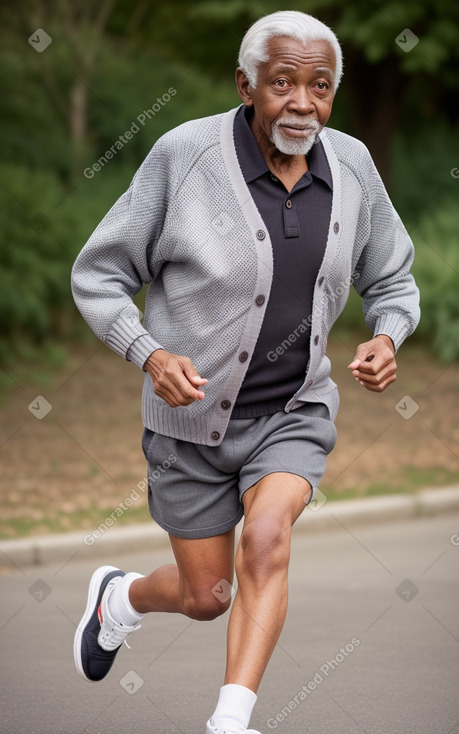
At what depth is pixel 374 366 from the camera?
3.59 m

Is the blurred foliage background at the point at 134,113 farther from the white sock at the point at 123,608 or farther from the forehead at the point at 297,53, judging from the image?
the forehead at the point at 297,53

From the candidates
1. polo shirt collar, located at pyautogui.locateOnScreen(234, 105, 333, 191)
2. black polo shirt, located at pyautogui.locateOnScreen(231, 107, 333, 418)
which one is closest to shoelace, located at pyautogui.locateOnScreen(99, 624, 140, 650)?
black polo shirt, located at pyautogui.locateOnScreen(231, 107, 333, 418)

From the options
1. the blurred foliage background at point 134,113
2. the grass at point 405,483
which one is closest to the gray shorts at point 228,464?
the grass at point 405,483

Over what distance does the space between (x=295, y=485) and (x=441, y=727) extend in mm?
1284

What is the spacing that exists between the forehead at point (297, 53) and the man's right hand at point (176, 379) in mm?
829

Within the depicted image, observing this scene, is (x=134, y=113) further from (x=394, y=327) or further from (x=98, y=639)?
(x=394, y=327)

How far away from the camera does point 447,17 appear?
1429 centimetres

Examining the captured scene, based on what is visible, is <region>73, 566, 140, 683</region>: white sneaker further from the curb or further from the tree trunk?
the tree trunk

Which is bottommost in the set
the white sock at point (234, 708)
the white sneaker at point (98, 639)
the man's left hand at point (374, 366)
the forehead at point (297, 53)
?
the white sneaker at point (98, 639)

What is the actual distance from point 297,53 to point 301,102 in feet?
0.43

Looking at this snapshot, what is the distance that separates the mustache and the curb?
4.38 m

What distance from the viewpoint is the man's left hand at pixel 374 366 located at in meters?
3.59

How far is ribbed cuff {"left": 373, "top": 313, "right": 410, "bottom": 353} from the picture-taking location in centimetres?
384

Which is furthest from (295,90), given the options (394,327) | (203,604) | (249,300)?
(203,604)
